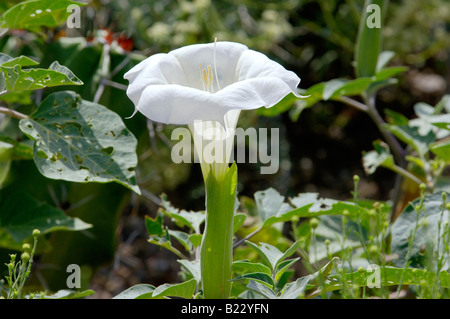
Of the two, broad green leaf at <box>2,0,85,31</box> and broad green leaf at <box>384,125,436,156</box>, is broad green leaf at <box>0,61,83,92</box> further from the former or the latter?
broad green leaf at <box>384,125,436,156</box>

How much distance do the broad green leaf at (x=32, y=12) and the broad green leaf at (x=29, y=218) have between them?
30 centimetres

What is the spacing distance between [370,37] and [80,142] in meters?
0.57

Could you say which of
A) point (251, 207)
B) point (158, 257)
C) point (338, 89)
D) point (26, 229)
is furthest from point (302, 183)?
point (26, 229)

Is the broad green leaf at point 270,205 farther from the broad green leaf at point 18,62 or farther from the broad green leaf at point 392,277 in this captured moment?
the broad green leaf at point 18,62

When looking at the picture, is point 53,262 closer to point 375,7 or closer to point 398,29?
point 375,7

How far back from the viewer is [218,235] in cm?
68

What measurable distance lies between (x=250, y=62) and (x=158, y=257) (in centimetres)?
133

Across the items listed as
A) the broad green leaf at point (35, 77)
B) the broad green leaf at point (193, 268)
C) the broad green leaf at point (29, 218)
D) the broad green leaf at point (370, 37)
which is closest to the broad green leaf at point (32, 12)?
the broad green leaf at point (35, 77)

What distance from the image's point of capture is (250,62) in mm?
710

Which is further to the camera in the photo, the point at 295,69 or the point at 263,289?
the point at 295,69

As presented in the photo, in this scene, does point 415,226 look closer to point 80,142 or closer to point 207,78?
point 207,78

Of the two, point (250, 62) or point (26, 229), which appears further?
point (26, 229)

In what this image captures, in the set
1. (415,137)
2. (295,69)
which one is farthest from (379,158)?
(295,69)

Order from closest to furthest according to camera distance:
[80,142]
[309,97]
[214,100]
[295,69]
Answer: [214,100] < [80,142] < [309,97] < [295,69]
